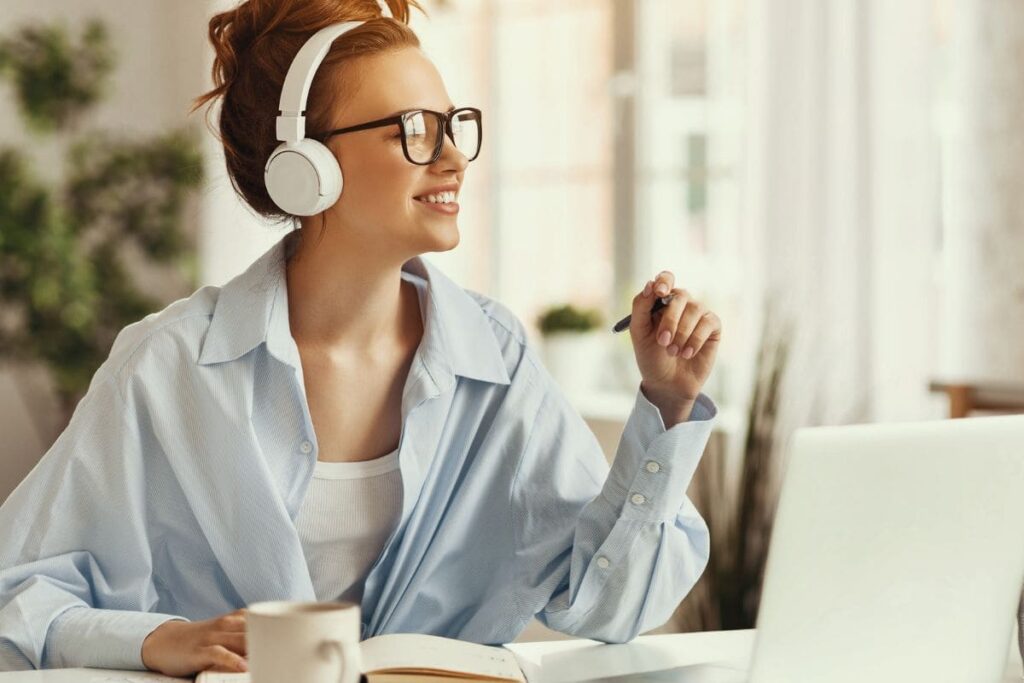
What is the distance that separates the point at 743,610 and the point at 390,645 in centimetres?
200

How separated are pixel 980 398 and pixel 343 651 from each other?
6.24 feet

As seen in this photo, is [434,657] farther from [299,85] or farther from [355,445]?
[299,85]

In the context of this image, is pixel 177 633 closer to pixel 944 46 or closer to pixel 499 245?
pixel 944 46

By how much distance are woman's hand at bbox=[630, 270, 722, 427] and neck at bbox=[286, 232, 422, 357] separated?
1.00ft

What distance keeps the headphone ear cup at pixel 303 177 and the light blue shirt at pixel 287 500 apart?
0.12 m

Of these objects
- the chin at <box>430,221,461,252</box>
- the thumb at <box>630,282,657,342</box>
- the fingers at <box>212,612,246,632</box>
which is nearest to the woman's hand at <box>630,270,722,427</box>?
the thumb at <box>630,282,657,342</box>

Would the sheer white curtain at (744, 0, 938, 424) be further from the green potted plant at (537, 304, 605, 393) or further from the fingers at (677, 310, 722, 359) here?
the fingers at (677, 310, 722, 359)

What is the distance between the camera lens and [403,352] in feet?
5.05

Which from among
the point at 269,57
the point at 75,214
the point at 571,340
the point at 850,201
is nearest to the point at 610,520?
the point at 269,57

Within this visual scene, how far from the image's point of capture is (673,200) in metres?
4.03

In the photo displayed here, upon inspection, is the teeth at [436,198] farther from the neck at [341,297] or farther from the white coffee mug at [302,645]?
the white coffee mug at [302,645]

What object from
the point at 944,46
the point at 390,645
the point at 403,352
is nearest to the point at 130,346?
the point at 403,352

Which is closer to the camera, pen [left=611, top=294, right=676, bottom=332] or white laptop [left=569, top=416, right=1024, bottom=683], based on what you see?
white laptop [left=569, top=416, right=1024, bottom=683]

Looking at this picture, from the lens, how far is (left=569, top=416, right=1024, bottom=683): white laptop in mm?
1023
